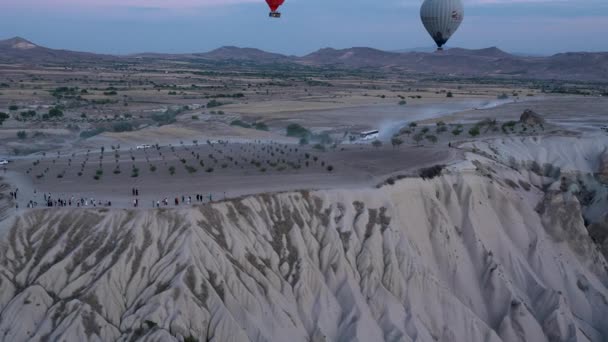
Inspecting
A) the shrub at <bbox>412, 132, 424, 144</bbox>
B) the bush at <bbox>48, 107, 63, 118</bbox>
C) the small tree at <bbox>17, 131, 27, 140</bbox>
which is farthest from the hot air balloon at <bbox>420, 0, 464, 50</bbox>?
the bush at <bbox>48, 107, 63, 118</bbox>

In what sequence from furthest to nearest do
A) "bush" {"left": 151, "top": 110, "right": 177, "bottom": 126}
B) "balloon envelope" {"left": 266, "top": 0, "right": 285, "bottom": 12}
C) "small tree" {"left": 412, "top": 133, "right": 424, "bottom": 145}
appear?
"bush" {"left": 151, "top": 110, "right": 177, "bottom": 126}
"small tree" {"left": 412, "top": 133, "right": 424, "bottom": 145}
"balloon envelope" {"left": 266, "top": 0, "right": 285, "bottom": 12}

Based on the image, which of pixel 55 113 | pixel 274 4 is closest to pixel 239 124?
pixel 55 113

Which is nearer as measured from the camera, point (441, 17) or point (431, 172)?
point (431, 172)

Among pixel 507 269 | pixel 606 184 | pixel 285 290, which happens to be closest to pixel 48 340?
pixel 285 290

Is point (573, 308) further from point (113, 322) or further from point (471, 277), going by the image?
point (113, 322)

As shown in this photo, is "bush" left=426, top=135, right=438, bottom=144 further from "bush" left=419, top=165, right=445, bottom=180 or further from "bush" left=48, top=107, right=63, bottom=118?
"bush" left=48, top=107, right=63, bottom=118

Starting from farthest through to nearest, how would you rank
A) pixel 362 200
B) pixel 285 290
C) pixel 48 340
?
1. pixel 362 200
2. pixel 285 290
3. pixel 48 340

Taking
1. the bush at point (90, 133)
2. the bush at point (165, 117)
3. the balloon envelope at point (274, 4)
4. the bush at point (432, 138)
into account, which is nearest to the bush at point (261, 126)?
the bush at point (165, 117)

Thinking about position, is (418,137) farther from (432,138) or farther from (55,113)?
(55,113)
